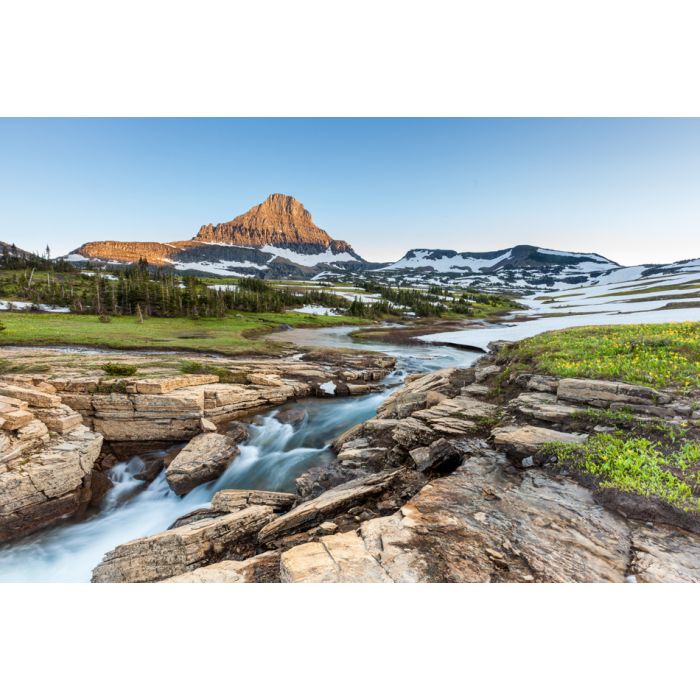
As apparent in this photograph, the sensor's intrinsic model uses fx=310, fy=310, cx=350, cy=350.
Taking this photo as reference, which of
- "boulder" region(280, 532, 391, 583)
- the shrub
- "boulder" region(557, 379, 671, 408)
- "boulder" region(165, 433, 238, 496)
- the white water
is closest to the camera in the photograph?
"boulder" region(280, 532, 391, 583)

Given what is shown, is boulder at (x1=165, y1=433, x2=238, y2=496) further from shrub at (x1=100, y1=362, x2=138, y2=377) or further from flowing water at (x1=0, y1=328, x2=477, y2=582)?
shrub at (x1=100, y1=362, x2=138, y2=377)

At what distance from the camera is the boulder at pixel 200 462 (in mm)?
11914

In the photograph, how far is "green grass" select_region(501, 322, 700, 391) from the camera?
29.6ft

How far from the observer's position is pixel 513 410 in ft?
31.0

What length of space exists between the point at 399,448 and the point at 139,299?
6858 centimetres

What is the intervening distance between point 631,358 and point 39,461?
20.4m

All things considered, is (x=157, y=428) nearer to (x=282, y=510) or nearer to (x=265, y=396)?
(x=265, y=396)

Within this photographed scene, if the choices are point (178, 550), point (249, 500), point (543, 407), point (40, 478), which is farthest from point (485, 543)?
point (40, 478)

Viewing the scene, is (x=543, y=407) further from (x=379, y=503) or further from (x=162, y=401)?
(x=162, y=401)

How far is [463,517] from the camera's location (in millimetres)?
5504

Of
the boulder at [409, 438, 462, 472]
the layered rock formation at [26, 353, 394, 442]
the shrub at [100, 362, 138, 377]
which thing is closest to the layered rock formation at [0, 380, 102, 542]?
the layered rock formation at [26, 353, 394, 442]

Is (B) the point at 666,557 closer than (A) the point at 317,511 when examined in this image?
Yes

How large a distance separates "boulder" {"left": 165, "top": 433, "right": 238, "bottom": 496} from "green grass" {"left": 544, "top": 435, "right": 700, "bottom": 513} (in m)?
11.8

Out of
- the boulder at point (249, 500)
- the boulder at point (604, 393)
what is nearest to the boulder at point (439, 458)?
the boulder at point (604, 393)
